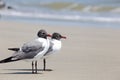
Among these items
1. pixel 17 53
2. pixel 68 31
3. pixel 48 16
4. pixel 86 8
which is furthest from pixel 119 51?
pixel 86 8

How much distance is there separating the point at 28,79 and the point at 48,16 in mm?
14137

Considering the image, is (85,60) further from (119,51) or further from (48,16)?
(48,16)

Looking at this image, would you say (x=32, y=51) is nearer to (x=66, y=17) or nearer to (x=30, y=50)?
(x=30, y=50)

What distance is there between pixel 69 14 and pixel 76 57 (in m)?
12.8

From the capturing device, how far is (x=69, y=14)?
21906 mm

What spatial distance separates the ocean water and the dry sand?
3.28 metres

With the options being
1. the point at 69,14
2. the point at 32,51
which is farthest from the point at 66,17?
the point at 32,51

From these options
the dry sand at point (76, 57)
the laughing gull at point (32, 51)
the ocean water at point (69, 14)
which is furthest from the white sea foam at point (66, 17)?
the laughing gull at point (32, 51)

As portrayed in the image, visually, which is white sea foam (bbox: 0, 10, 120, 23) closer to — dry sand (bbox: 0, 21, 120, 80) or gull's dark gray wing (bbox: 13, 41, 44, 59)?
dry sand (bbox: 0, 21, 120, 80)

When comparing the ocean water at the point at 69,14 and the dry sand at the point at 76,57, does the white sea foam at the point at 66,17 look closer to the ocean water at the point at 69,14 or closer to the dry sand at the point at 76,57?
the ocean water at the point at 69,14

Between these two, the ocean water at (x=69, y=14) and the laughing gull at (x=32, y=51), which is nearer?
the laughing gull at (x=32, y=51)

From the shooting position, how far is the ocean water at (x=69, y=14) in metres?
18.3

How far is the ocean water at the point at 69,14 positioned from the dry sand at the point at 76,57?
Result: 328 centimetres

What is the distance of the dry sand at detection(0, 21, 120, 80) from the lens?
281 inches
